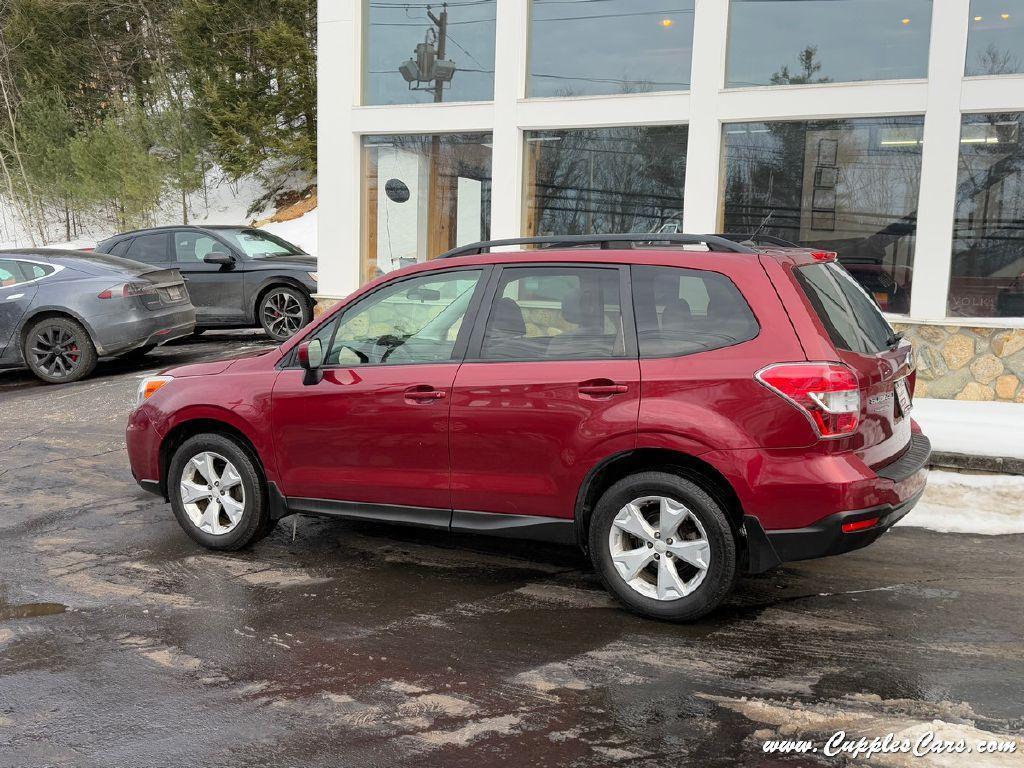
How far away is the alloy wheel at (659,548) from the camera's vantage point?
181 inches

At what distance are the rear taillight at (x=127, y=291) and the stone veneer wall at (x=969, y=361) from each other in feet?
28.3

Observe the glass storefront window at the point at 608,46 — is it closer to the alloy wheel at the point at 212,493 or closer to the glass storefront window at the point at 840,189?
the glass storefront window at the point at 840,189

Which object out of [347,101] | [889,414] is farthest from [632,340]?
[347,101]

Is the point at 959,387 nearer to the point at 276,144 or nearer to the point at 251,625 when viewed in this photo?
the point at 251,625

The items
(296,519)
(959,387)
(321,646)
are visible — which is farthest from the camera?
(959,387)

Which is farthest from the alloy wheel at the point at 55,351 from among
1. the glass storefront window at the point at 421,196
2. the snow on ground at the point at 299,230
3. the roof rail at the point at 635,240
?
the snow on ground at the point at 299,230

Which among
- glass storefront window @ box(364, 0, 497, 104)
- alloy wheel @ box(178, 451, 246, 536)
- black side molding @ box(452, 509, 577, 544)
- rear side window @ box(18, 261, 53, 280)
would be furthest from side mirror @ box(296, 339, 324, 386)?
→ rear side window @ box(18, 261, 53, 280)

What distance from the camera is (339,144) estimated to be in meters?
13.1

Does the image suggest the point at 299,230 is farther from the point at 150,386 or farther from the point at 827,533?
the point at 827,533

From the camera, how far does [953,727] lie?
3.60 metres

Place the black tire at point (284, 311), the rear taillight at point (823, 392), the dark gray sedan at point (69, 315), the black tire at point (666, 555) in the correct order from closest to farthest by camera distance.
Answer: the rear taillight at point (823, 392)
the black tire at point (666, 555)
the dark gray sedan at point (69, 315)
the black tire at point (284, 311)

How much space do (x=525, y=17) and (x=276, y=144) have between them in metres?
24.3

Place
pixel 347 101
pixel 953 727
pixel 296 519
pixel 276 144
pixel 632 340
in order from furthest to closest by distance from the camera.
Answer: pixel 276 144, pixel 347 101, pixel 296 519, pixel 632 340, pixel 953 727

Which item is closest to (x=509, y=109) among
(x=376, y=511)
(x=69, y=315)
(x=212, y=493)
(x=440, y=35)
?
(x=440, y=35)
